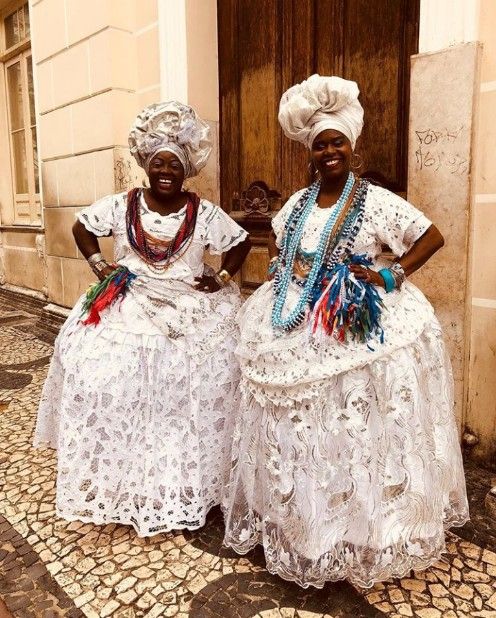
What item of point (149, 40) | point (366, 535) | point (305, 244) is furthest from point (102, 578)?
point (149, 40)

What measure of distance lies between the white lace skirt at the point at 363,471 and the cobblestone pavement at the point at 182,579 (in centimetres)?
8

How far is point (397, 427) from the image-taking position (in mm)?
1891

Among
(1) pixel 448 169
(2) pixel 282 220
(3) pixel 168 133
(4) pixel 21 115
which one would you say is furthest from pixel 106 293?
(4) pixel 21 115

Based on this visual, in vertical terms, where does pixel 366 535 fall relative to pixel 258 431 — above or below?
below

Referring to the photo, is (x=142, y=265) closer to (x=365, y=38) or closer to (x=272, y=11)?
(x=365, y=38)

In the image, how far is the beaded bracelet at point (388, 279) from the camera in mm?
1939

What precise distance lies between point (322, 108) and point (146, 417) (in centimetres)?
148

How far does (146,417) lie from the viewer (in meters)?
2.39

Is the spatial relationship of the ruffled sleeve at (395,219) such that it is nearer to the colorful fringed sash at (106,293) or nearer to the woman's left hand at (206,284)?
the woman's left hand at (206,284)

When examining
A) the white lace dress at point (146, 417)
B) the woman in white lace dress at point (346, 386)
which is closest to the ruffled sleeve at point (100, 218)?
the white lace dress at point (146, 417)

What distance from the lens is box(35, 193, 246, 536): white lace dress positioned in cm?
236

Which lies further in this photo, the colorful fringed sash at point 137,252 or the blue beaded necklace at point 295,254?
the colorful fringed sash at point 137,252

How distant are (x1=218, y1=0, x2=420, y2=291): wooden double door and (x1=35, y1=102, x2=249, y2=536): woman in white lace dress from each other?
3.63ft

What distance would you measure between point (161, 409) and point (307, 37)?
8.22 ft
